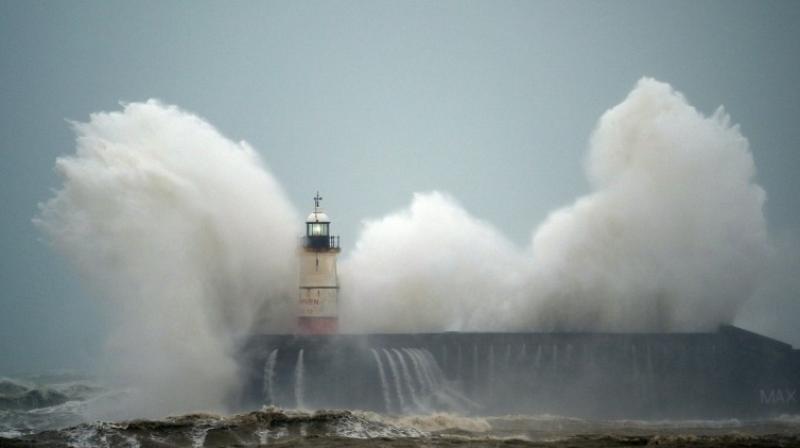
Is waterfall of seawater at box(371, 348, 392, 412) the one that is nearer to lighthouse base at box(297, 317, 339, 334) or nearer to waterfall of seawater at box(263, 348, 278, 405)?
waterfall of seawater at box(263, 348, 278, 405)

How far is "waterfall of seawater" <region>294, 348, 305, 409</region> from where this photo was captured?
39156mm

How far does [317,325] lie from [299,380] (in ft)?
19.1

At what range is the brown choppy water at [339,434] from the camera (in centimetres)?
2895

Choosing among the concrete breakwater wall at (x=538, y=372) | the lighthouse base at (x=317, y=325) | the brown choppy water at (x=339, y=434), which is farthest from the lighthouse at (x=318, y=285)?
the brown choppy water at (x=339, y=434)

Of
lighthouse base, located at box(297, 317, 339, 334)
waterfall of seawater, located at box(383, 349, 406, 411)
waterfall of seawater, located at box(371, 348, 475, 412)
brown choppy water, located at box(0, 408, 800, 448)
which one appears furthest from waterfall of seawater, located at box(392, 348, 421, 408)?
brown choppy water, located at box(0, 408, 800, 448)

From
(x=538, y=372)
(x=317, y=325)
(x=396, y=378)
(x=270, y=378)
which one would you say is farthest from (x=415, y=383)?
(x=317, y=325)

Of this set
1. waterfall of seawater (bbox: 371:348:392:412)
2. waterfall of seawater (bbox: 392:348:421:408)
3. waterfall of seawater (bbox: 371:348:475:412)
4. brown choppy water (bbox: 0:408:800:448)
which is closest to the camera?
brown choppy water (bbox: 0:408:800:448)

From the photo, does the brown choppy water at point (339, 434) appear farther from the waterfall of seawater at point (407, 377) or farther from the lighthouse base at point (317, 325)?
the lighthouse base at point (317, 325)

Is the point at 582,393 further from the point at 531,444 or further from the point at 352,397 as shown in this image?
the point at 531,444

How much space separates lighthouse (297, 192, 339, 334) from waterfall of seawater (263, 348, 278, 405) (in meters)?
4.98

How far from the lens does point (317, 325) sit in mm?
45438

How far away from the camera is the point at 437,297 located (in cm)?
4981

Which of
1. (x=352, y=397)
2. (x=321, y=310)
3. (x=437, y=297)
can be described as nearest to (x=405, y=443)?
(x=352, y=397)

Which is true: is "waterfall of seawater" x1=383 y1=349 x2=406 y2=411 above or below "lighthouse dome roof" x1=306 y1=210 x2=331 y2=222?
below
